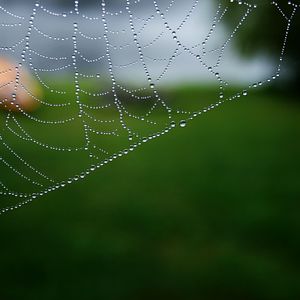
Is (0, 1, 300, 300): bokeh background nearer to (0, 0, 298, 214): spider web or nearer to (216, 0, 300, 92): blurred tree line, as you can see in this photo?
(0, 0, 298, 214): spider web

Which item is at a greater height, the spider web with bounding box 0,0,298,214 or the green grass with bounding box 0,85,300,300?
the spider web with bounding box 0,0,298,214

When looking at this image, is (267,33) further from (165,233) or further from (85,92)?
(85,92)

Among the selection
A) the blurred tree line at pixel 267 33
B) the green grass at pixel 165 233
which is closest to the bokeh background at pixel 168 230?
the green grass at pixel 165 233

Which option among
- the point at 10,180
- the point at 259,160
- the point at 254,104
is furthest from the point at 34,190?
the point at 254,104

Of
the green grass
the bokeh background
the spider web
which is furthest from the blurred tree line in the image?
the green grass

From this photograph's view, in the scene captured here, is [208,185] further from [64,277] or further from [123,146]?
[64,277]

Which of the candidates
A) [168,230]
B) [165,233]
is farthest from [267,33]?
[165,233]

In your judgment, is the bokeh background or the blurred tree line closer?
the bokeh background

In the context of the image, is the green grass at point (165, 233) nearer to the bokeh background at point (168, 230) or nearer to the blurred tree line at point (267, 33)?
the bokeh background at point (168, 230)
